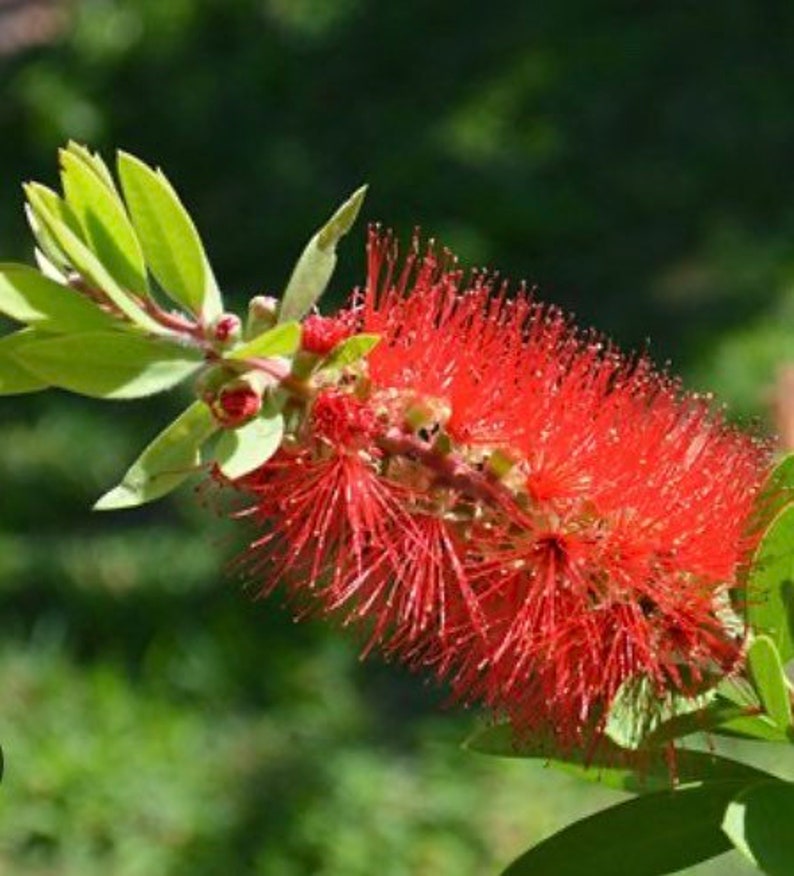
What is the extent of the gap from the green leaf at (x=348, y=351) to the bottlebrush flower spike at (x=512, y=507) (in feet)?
0.04

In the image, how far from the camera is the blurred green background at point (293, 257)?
3.54m

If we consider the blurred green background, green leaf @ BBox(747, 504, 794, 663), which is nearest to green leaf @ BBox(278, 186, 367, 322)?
green leaf @ BBox(747, 504, 794, 663)

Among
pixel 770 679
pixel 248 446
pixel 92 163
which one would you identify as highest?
pixel 92 163

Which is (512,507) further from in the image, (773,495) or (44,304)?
(44,304)

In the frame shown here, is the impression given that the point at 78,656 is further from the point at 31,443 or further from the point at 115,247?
the point at 115,247

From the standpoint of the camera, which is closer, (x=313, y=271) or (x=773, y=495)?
(x=313, y=271)

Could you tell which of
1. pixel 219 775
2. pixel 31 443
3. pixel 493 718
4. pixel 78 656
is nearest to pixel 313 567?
pixel 493 718

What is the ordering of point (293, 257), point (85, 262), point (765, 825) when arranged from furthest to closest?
point (293, 257) < point (765, 825) < point (85, 262)

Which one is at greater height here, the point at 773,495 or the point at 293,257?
the point at 773,495

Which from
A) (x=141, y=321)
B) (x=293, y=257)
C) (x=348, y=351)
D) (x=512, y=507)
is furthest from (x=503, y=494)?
(x=293, y=257)

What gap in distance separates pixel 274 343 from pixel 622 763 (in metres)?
0.37

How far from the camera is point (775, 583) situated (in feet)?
3.87

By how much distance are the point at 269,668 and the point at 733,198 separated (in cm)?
204

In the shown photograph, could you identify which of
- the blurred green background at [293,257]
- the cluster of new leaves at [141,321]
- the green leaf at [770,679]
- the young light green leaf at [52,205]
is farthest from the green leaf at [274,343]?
the blurred green background at [293,257]
